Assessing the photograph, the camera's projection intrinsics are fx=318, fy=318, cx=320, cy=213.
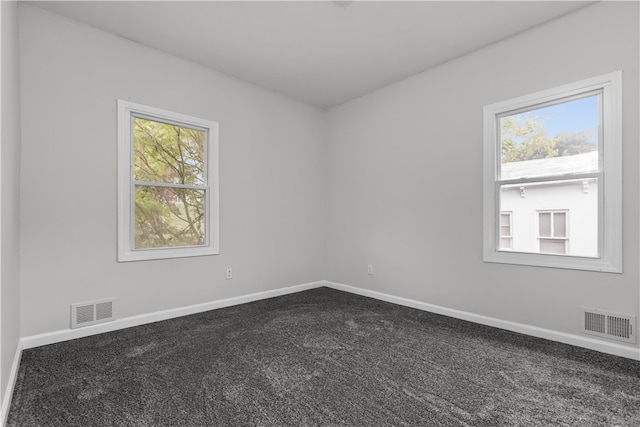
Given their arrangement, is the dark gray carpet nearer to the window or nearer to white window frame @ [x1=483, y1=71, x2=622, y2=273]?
white window frame @ [x1=483, y1=71, x2=622, y2=273]

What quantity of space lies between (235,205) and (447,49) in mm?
2803

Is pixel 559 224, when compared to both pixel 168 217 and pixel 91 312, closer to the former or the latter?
pixel 168 217

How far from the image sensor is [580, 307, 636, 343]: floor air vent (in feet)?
7.60

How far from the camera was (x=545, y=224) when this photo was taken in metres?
2.79

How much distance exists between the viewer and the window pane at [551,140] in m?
2.57

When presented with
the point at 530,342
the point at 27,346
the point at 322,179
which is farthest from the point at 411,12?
the point at 27,346

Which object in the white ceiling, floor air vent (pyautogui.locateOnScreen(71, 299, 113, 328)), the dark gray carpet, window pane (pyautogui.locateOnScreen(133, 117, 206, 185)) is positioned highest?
the white ceiling

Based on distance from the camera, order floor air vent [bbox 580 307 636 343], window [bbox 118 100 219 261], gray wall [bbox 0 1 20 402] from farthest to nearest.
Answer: window [bbox 118 100 219 261] < floor air vent [bbox 580 307 636 343] < gray wall [bbox 0 1 20 402]

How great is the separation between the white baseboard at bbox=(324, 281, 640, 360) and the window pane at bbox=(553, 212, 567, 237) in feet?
2.67

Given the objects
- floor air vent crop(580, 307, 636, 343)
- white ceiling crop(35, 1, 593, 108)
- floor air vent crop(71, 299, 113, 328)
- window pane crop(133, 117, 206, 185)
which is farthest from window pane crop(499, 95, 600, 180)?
floor air vent crop(71, 299, 113, 328)

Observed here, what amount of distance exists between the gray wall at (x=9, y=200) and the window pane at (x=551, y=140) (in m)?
3.71

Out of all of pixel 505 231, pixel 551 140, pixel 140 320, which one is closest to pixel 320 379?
pixel 140 320

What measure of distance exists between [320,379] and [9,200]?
2.20 m

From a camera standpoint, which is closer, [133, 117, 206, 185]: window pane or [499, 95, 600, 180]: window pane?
[499, 95, 600, 180]: window pane
